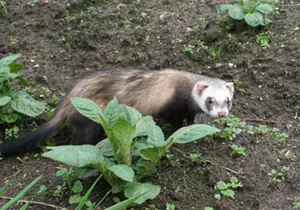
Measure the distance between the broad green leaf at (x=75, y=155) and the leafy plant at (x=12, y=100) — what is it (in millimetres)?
1061

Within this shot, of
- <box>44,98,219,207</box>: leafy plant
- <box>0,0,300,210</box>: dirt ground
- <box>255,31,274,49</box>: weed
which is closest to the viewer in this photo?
<box>44,98,219,207</box>: leafy plant

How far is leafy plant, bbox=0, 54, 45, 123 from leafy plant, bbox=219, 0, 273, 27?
203 cm

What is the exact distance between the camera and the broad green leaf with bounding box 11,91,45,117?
422 centimetres

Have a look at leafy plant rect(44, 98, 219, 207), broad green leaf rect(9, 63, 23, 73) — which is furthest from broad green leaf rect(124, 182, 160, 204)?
Answer: broad green leaf rect(9, 63, 23, 73)

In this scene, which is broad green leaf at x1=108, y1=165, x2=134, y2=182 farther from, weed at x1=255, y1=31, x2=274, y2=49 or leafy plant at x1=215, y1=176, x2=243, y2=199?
weed at x1=255, y1=31, x2=274, y2=49

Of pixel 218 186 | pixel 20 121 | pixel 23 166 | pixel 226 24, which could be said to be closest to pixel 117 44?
pixel 226 24

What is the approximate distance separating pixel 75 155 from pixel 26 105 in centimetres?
120

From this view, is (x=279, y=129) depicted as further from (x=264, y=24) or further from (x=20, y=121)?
(x=20, y=121)

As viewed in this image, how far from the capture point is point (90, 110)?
135 inches

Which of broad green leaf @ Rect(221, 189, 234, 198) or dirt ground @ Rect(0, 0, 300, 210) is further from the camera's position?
dirt ground @ Rect(0, 0, 300, 210)

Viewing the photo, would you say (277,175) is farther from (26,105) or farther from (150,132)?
Result: (26,105)

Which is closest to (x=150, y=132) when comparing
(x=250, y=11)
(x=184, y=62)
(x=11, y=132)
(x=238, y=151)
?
(x=238, y=151)

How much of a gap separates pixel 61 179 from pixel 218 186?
39.6 inches

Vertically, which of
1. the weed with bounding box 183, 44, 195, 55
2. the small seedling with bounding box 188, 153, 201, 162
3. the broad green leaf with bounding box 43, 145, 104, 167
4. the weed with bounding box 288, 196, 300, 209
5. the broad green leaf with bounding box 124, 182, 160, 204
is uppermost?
the broad green leaf with bounding box 43, 145, 104, 167
